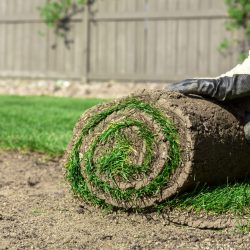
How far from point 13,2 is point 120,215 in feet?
36.1

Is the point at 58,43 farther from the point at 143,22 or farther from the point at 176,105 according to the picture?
the point at 176,105

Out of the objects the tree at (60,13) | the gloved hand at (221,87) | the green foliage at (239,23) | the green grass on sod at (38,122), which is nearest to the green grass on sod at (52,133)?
the green grass on sod at (38,122)

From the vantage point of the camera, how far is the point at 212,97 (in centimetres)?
381

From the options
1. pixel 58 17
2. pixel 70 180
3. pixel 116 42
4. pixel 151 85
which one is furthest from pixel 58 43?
pixel 70 180

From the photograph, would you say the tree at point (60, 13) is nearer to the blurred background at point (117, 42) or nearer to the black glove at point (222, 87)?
the blurred background at point (117, 42)

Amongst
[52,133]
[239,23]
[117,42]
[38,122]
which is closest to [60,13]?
[117,42]

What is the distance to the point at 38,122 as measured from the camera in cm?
822

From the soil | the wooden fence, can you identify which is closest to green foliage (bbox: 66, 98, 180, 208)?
the soil

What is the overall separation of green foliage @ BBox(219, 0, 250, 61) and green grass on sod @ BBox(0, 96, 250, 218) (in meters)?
2.67

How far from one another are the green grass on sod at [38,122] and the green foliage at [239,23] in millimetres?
2672

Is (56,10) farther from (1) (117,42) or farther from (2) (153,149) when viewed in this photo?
(2) (153,149)

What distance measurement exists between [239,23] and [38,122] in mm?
4932

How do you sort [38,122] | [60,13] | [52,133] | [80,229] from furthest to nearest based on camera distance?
[60,13] → [38,122] → [52,133] → [80,229]

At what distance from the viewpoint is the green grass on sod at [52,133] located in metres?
3.62
